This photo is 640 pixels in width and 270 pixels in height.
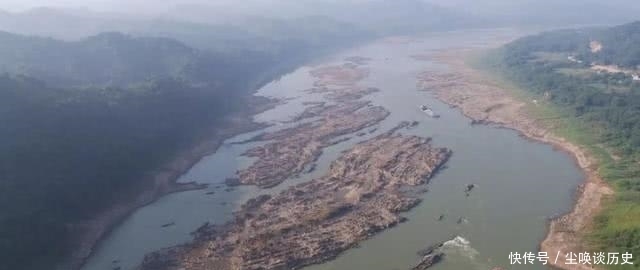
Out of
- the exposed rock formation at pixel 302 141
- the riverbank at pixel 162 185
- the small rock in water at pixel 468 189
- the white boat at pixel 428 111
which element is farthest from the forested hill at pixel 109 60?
the small rock in water at pixel 468 189

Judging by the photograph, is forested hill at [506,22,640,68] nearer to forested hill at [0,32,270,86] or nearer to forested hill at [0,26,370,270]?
forested hill at [0,32,270,86]

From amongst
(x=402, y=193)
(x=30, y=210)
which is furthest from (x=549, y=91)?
(x=30, y=210)

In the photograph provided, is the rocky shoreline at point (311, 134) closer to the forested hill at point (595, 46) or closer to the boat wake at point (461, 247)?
the boat wake at point (461, 247)

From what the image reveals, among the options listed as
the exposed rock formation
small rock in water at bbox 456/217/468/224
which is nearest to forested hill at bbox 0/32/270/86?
the exposed rock formation

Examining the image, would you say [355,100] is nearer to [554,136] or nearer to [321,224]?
[554,136]

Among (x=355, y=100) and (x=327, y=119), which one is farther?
(x=355, y=100)

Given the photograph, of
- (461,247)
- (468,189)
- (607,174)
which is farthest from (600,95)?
(461,247)
